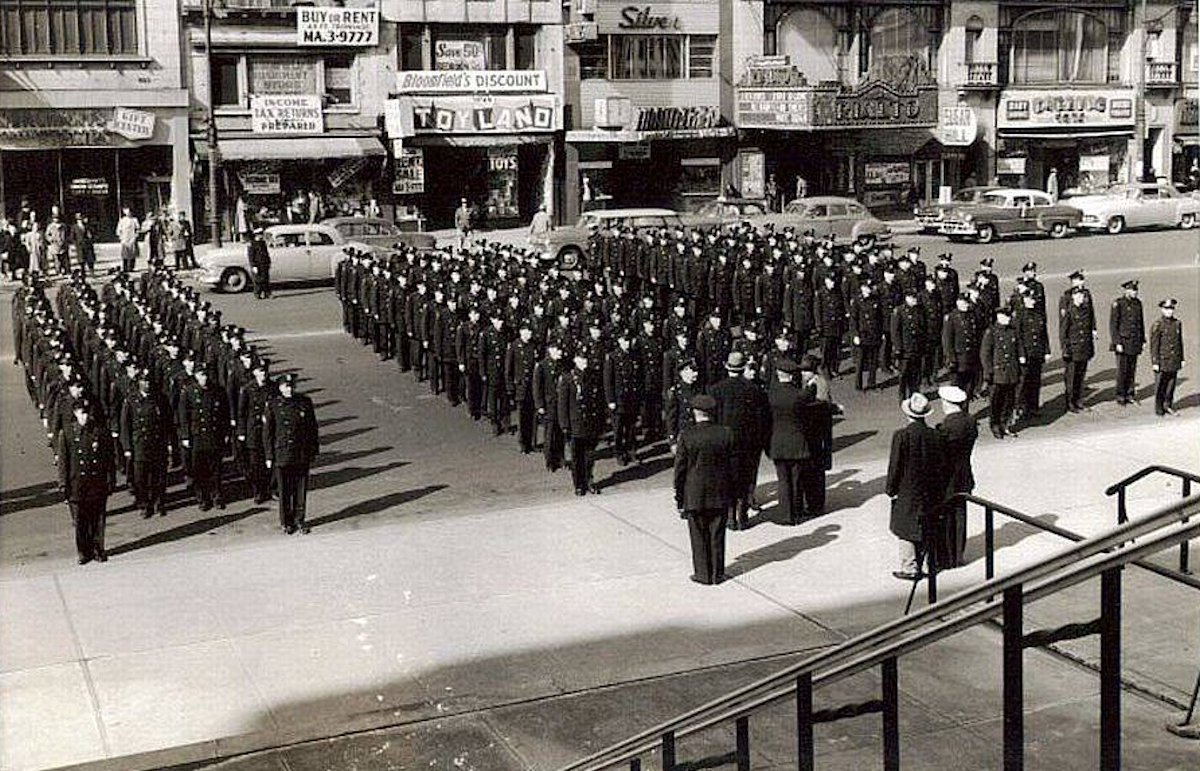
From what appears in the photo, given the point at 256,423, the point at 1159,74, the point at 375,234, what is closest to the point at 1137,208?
the point at 1159,74

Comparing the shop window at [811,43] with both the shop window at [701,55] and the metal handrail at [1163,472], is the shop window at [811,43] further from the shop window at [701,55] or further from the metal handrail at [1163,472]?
the metal handrail at [1163,472]

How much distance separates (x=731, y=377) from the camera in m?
14.3

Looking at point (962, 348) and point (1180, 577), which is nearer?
point (1180, 577)

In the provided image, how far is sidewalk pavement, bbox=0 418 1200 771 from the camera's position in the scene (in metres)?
9.38

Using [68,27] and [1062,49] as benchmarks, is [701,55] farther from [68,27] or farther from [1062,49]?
[68,27]

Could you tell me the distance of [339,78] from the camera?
134 ft

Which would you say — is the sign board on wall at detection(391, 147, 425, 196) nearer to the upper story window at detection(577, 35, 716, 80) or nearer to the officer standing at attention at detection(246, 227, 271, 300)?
the upper story window at detection(577, 35, 716, 80)

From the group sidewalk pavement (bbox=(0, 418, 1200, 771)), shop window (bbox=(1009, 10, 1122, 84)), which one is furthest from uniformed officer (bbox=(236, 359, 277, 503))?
shop window (bbox=(1009, 10, 1122, 84))

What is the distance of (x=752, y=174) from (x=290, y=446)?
33815mm

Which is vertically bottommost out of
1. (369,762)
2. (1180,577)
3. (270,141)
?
(369,762)

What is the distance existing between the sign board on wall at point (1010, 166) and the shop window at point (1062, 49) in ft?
8.53

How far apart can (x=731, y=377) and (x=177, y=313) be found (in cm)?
948

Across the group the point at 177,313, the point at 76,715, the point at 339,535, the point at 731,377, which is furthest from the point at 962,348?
the point at 76,715

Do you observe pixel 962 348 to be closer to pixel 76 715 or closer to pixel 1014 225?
pixel 76 715
